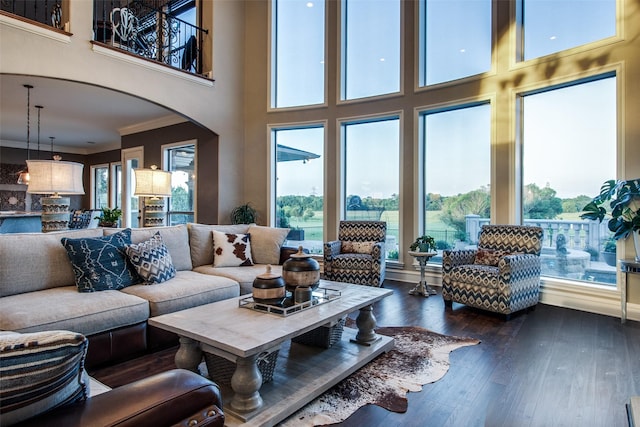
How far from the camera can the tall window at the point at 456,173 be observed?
4.85 metres

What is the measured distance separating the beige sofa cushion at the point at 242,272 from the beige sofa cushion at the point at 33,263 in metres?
1.15

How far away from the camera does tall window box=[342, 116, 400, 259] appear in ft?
18.2

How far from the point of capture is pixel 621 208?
3537 millimetres

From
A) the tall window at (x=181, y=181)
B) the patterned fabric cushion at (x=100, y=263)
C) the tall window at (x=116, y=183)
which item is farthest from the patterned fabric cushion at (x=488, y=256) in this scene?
the tall window at (x=116, y=183)

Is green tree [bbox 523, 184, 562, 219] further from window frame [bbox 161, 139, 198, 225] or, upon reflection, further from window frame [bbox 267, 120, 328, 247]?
window frame [bbox 161, 139, 198, 225]

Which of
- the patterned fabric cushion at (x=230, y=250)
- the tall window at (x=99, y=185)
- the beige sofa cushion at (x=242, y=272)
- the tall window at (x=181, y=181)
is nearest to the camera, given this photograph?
the beige sofa cushion at (x=242, y=272)

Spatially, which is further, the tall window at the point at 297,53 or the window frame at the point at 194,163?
the window frame at the point at 194,163

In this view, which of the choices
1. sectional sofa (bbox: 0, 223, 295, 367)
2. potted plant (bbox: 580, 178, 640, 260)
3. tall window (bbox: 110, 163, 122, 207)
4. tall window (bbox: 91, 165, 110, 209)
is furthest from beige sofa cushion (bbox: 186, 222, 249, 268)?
tall window (bbox: 91, 165, 110, 209)

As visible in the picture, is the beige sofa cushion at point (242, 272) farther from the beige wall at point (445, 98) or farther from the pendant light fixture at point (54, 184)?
the beige wall at point (445, 98)

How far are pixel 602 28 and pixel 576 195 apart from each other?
5.99 feet

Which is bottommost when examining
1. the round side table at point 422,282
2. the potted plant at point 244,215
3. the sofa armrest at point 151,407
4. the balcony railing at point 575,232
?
the round side table at point 422,282

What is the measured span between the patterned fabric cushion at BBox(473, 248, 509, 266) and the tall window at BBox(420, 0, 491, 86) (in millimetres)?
2388

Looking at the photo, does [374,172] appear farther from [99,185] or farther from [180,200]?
[99,185]

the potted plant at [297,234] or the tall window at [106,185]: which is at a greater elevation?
the tall window at [106,185]
